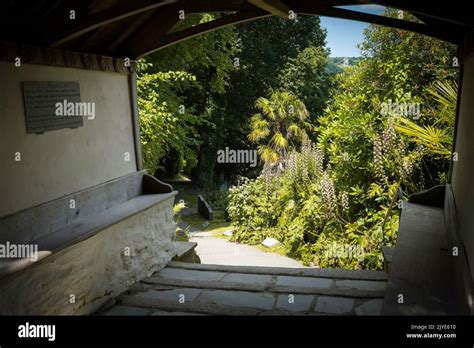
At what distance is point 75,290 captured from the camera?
3830 mm

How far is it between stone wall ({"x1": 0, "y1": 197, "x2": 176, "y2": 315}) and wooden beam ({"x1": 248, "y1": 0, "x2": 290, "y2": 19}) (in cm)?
260

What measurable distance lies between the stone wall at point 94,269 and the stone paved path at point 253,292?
0.19 metres

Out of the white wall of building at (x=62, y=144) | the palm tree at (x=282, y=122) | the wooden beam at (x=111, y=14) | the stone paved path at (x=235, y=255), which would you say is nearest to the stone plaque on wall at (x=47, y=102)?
the white wall of building at (x=62, y=144)

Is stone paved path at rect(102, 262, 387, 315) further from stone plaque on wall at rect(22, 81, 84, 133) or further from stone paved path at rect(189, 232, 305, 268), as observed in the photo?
stone paved path at rect(189, 232, 305, 268)

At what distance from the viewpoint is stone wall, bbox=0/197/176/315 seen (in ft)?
10.5

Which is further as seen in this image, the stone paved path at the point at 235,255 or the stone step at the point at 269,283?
the stone paved path at the point at 235,255

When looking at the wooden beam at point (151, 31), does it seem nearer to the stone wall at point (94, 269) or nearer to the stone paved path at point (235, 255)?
the stone wall at point (94, 269)

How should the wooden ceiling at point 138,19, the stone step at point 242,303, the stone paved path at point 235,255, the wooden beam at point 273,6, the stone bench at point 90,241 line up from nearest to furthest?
the stone bench at point 90,241
the wooden ceiling at point 138,19
the stone step at point 242,303
the wooden beam at point 273,6
the stone paved path at point 235,255

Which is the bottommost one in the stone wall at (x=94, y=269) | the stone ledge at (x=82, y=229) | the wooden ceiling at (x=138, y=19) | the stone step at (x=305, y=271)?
the stone step at (x=305, y=271)

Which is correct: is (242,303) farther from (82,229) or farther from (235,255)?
(235,255)

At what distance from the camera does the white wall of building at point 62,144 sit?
11.4ft

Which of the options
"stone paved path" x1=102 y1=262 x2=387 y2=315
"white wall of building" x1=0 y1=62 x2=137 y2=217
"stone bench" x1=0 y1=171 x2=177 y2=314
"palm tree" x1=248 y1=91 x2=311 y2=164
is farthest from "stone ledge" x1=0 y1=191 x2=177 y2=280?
"palm tree" x1=248 y1=91 x2=311 y2=164
